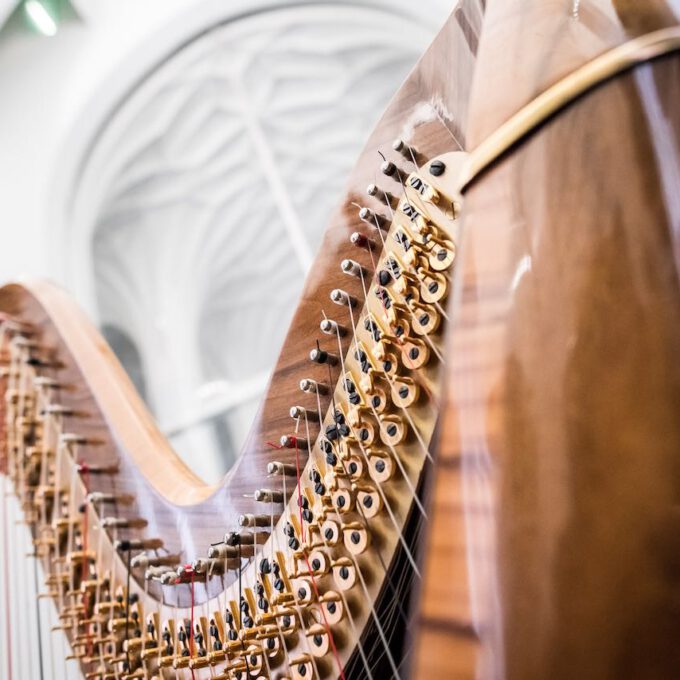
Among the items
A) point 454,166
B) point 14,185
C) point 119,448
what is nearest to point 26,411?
point 119,448

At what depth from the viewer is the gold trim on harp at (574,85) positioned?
29 centimetres

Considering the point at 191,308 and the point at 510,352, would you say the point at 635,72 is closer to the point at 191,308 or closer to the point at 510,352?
the point at 510,352

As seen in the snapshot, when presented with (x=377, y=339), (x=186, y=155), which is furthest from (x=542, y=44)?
(x=186, y=155)

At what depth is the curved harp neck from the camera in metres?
0.31

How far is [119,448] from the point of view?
114 cm

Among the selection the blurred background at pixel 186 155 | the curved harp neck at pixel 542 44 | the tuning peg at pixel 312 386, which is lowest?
the tuning peg at pixel 312 386

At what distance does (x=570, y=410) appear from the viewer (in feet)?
0.85

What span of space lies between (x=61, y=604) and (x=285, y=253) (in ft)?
12.9

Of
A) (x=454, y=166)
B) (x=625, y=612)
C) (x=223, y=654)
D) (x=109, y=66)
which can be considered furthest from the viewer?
(x=109, y=66)

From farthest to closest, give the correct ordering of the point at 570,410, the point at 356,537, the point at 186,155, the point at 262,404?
1. the point at 186,155
2. the point at 262,404
3. the point at 356,537
4. the point at 570,410

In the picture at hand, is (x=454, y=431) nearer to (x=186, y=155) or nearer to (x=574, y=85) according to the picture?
(x=574, y=85)

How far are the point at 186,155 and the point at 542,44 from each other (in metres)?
4.02

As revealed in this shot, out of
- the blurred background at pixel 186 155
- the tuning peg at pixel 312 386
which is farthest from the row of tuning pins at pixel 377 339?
the blurred background at pixel 186 155

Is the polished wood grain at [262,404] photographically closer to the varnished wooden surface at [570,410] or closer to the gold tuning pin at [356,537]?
the gold tuning pin at [356,537]
